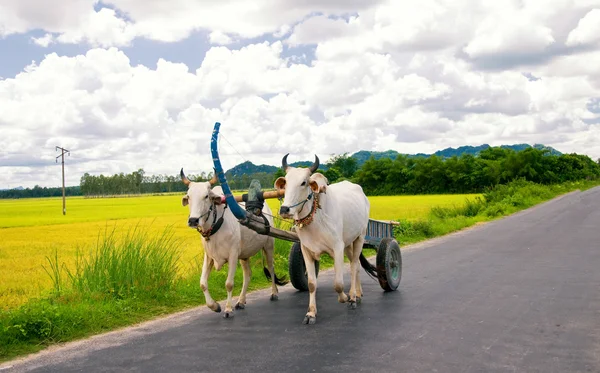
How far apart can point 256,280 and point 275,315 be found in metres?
3.16

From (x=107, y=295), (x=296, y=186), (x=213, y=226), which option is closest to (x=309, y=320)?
(x=296, y=186)

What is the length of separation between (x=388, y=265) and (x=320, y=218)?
205cm

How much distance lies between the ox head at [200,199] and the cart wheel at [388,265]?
2909mm

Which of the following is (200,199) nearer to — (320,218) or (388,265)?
(320,218)

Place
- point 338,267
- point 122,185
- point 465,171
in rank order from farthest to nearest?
point 122,185 < point 465,171 < point 338,267

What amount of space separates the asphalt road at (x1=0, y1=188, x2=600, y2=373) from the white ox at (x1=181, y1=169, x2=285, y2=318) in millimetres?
490

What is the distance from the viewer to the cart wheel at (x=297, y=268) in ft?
30.4

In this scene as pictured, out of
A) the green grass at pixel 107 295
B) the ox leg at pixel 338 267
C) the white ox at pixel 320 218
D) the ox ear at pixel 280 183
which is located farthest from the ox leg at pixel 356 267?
the green grass at pixel 107 295

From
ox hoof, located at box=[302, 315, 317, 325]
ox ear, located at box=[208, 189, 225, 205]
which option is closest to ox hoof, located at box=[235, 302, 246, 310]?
ox hoof, located at box=[302, 315, 317, 325]

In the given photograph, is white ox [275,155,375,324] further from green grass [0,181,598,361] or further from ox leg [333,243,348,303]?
green grass [0,181,598,361]

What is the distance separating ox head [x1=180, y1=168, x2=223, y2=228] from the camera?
723cm

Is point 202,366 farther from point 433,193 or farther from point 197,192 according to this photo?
point 433,193

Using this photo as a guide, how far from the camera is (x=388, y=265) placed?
29.6 feet

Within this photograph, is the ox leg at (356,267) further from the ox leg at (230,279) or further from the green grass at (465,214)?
the green grass at (465,214)
